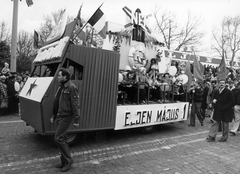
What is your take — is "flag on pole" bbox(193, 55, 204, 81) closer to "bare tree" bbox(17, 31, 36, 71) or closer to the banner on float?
the banner on float

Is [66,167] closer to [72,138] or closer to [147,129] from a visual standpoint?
[72,138]

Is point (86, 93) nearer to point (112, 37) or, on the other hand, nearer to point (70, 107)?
point (70, 107)

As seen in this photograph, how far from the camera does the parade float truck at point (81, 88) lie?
15.1 ft

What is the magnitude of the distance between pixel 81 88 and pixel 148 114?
249cm

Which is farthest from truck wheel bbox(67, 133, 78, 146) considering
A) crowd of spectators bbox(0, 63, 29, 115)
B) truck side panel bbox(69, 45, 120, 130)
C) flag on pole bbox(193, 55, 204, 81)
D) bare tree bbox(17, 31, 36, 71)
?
bare tree bbox(17, 31, 36, 71)

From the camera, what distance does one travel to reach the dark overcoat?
633cm

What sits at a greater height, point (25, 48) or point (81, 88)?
point (25, 48)

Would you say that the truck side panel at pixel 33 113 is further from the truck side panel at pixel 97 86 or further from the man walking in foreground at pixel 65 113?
the truck side panel at pixel 97 86

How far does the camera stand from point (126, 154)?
5.00m

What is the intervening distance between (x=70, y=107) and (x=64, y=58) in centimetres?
131

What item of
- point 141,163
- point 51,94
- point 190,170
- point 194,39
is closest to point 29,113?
point 51,94

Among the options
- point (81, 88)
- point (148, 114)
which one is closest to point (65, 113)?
point (81, 88)

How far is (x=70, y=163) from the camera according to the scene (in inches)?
156

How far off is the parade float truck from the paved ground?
54 centimetres
